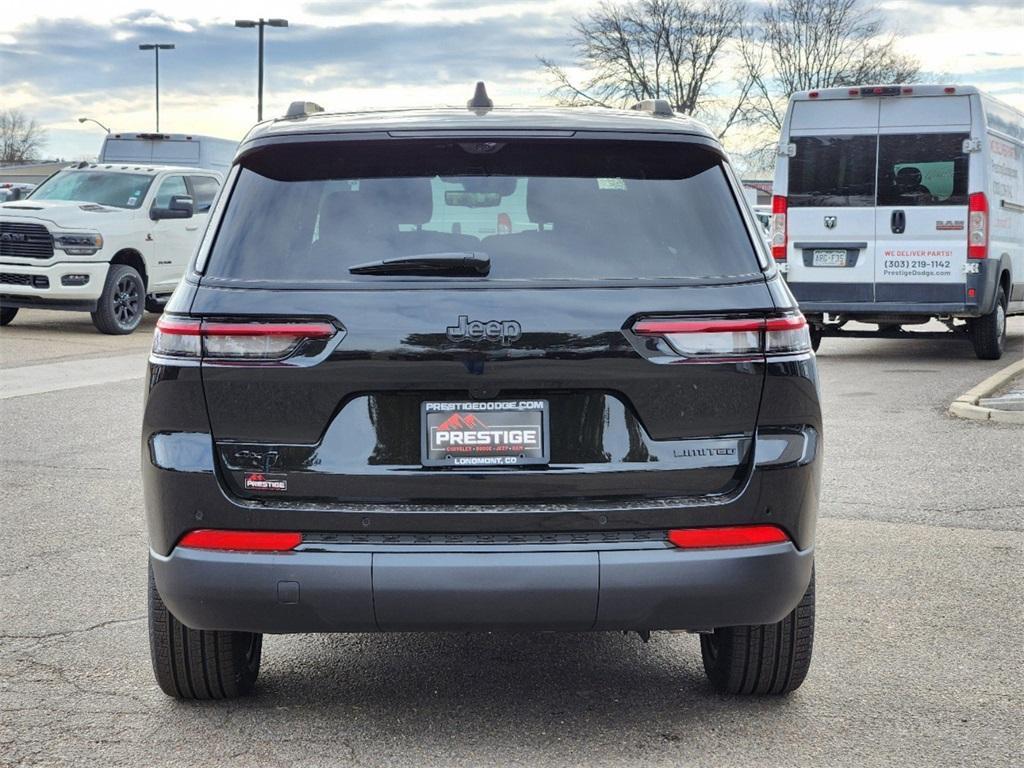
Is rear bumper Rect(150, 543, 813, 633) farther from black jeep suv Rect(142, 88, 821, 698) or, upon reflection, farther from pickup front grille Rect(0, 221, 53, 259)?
pickup front grille Rect(0, 221, 53, 259)

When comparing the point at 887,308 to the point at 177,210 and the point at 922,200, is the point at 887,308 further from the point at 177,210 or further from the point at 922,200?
the point at 177,210

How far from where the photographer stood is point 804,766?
12.1ft

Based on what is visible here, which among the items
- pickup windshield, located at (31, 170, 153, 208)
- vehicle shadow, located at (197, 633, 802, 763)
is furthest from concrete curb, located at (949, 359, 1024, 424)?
pickup windshield, located at (31, 170, 153, 208)

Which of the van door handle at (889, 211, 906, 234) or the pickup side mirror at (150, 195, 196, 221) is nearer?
the van door handle at (889, 211, 906, 234)

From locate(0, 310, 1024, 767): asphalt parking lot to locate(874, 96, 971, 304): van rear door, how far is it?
25.9 feet

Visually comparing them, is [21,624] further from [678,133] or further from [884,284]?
[884,284]

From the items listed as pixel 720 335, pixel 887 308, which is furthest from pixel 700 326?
pixel 887 308

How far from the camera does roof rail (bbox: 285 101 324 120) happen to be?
4148 millimetres

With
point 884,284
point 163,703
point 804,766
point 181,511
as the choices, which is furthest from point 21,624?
point 884,284

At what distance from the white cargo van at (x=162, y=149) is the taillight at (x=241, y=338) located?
22865 mm

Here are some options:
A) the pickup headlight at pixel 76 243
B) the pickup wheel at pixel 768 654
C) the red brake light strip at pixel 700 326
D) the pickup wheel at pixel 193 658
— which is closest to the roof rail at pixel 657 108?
the red brake light strip at pixel 700 326

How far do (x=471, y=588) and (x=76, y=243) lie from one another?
14.6 meters

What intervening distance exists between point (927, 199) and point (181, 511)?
1259 cm

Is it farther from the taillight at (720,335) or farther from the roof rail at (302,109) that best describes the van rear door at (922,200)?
the taillight at (720,335)
